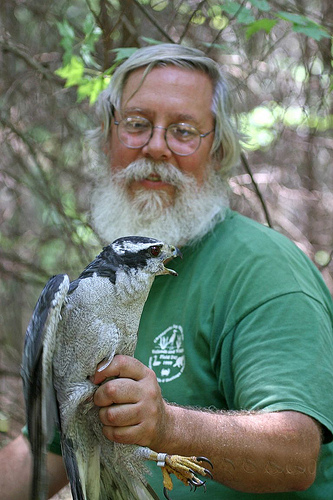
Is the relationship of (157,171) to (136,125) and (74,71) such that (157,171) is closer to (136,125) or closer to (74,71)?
(136,125)

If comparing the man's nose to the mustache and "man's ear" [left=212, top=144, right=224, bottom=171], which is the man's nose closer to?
the mustache

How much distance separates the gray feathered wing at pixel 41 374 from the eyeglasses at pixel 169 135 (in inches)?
53.2

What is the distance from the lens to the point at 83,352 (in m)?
2.14

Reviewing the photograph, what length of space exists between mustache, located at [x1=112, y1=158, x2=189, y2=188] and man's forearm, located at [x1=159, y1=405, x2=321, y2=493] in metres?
1.40

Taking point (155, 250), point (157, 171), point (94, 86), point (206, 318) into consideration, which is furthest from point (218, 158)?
point (155, 250)

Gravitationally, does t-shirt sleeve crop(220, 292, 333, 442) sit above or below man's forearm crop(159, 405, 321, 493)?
above

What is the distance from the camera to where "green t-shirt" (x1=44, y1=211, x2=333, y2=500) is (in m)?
2.35

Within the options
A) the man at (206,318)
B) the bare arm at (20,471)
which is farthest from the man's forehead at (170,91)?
the bare arm at (20,471)

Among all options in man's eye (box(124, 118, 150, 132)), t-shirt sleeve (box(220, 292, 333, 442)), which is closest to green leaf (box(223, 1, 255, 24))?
man's eye (box(124, 118, 150, 132))

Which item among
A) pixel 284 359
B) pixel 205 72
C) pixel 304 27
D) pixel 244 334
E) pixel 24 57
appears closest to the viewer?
pixel 284 359

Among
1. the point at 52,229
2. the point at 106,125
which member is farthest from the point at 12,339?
the point at 106,125

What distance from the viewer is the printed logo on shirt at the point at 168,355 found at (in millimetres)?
2738

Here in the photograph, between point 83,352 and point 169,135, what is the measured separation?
154 centimetres

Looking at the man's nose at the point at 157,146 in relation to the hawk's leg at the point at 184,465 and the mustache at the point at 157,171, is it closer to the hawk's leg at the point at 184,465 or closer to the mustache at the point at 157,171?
the mustache at the point at 157,171
